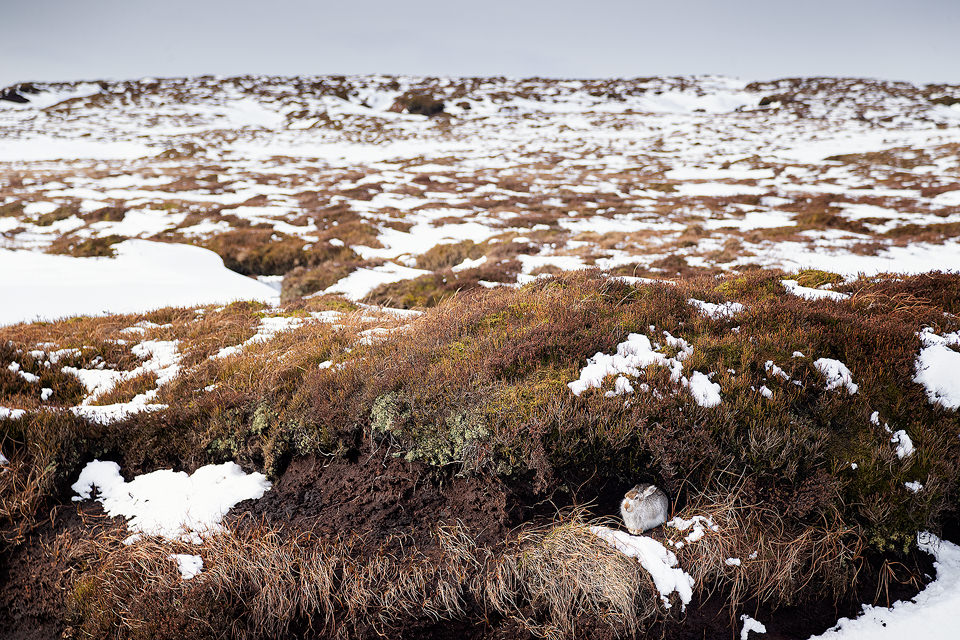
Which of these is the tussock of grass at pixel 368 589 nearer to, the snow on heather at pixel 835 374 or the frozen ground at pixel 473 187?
the snow on heather at pixel 835 374

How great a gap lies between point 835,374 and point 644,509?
2249 mm

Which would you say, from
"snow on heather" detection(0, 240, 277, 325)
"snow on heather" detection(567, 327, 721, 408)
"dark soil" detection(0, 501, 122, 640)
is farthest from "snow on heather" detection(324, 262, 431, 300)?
"snow on heather" detection(567, 327, 721, 408)

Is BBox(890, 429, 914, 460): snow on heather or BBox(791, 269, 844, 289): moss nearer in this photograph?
BBox(890, 429, 914, 460): snow on heather

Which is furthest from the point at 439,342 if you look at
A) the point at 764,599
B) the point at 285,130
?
the point at 285,130

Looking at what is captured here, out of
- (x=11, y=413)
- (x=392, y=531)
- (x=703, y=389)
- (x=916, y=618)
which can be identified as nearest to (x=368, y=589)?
(x=392, y=531)

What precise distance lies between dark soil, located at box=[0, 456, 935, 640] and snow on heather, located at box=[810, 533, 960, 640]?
0.17ft

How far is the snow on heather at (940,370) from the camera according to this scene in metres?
4.12

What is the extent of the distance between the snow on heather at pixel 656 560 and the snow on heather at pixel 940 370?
113 inches

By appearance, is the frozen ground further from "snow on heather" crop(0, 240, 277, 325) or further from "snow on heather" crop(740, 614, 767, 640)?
"snow on heather" crop(740, 614, 767, 640)

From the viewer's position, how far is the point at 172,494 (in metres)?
4.14

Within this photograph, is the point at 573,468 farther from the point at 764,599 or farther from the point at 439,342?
the point at 439,342

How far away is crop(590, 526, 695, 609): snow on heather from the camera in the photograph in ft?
10.3

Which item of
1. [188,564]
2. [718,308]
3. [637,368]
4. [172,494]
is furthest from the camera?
[718,308]

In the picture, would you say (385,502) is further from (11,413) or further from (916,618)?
(11,413)
